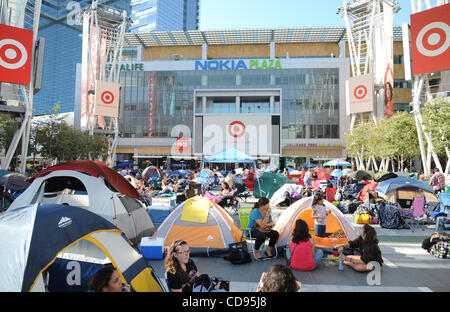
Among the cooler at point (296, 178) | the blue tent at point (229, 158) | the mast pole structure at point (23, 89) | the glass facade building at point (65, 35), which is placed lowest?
the cooler at point (296, 178)

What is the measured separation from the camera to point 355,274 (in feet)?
19.2

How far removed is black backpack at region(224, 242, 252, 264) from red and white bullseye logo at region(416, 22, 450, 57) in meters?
18.5

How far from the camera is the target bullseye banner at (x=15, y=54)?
1866cm

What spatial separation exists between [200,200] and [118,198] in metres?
2.02

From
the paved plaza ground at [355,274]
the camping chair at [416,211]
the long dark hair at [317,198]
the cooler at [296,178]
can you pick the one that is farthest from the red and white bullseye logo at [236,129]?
the paved plaza ground at [355,274]

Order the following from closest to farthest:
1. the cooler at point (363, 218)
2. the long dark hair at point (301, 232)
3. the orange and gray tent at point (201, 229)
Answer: the long dark hair at point (301, 232), the orange and gray tent at point (201, 229), the cooler at point (363, 218)

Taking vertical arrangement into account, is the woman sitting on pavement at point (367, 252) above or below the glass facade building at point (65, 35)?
below

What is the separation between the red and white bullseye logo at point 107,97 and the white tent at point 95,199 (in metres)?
33.8

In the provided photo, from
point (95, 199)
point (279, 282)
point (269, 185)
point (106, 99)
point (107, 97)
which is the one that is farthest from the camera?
point (107, 97)

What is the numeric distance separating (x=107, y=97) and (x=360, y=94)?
30.9 meters

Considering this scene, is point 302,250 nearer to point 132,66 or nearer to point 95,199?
point 95,199

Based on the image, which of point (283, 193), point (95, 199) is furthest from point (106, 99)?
point (95, 199)

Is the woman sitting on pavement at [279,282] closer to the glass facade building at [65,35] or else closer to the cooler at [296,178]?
the cooler at [296,178]

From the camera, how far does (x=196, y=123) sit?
52.5 meters
